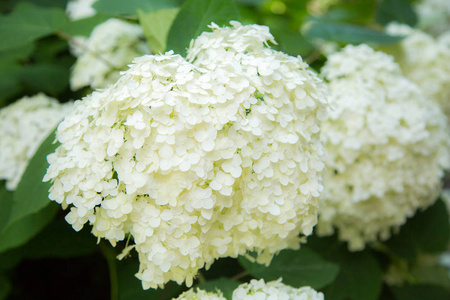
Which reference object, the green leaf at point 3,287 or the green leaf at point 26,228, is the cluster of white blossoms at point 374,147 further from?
the green leaf at point 3,287

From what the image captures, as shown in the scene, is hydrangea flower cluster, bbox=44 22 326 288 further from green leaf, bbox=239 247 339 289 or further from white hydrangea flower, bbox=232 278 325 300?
green leaf, bbox=239 247 339 289

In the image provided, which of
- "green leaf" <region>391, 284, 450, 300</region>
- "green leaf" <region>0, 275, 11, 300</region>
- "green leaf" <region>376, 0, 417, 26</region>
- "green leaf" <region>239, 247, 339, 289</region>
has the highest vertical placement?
"green leaf" <region>376, 0, 417, 26</region>

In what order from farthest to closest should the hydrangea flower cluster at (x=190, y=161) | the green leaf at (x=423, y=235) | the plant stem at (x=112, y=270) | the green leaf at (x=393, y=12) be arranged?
1. the green leaf at (x=393, y=12)
2. the green leaf at (x=423, y=235)
3. the plant stem at (x=112, y=270)
4. the hydrangea flower cluster at (x=190, y=161)

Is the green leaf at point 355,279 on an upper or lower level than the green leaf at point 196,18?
lower

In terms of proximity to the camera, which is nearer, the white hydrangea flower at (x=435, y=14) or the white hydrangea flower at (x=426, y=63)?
the white hydrangea flower at (x=426, y=63)

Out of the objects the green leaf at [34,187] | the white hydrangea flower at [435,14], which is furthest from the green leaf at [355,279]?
the white hydrangea flower at [435,14]

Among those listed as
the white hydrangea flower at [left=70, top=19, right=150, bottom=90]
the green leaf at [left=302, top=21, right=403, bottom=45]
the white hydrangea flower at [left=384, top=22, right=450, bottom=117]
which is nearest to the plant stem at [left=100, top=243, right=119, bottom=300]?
the white hydrangea flower at [left=70, top=19, right=150, bottom=90]
